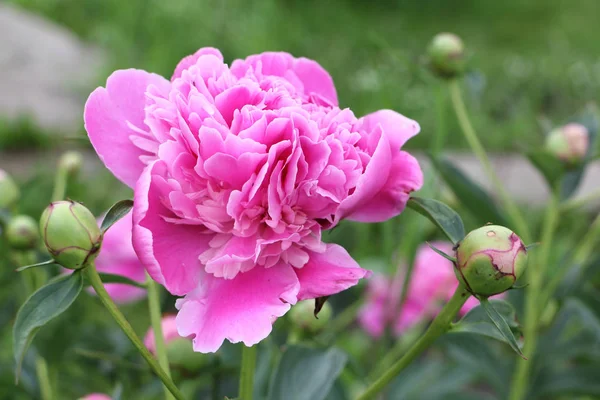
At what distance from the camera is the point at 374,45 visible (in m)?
2.43

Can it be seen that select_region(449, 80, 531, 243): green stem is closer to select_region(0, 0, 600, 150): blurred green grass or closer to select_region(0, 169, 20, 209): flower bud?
select_region(0, 169, 20, 209): flower bud

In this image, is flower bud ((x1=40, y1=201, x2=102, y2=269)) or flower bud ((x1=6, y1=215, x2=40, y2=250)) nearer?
flower bud ((x1=40, y1=201, x2=102, y2=269))

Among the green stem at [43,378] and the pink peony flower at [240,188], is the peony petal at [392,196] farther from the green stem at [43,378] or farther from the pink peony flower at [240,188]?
the green stem at [43,378]

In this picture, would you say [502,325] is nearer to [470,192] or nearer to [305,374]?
[305,374]

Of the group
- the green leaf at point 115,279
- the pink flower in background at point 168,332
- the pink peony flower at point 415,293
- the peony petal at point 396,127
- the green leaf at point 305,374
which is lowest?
the pink peony flower at point 415,293

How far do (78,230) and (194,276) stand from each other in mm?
72

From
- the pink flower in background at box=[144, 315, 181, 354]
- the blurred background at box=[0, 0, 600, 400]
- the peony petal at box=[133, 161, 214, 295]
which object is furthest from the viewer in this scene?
the blurred background at box=[0, 0, 600, 400]

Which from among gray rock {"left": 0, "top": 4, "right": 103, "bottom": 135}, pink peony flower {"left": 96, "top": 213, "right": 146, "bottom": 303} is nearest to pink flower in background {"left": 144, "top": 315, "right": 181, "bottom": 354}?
pink peony flower {"left": 96, "top": 213, "right": 146, "bottom": 303}

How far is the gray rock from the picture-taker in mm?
2811

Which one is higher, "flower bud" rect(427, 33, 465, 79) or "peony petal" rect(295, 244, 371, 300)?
"flower bud" rect(427, 33, 465, 79)

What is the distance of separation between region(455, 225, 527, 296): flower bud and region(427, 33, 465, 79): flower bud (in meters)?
0.38

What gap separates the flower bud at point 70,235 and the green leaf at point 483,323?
8.8 inches

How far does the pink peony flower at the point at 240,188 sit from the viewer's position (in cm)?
44

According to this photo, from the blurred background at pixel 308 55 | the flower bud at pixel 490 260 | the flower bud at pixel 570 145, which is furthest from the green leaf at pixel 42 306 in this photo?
the blurred background at pixel 308 55
